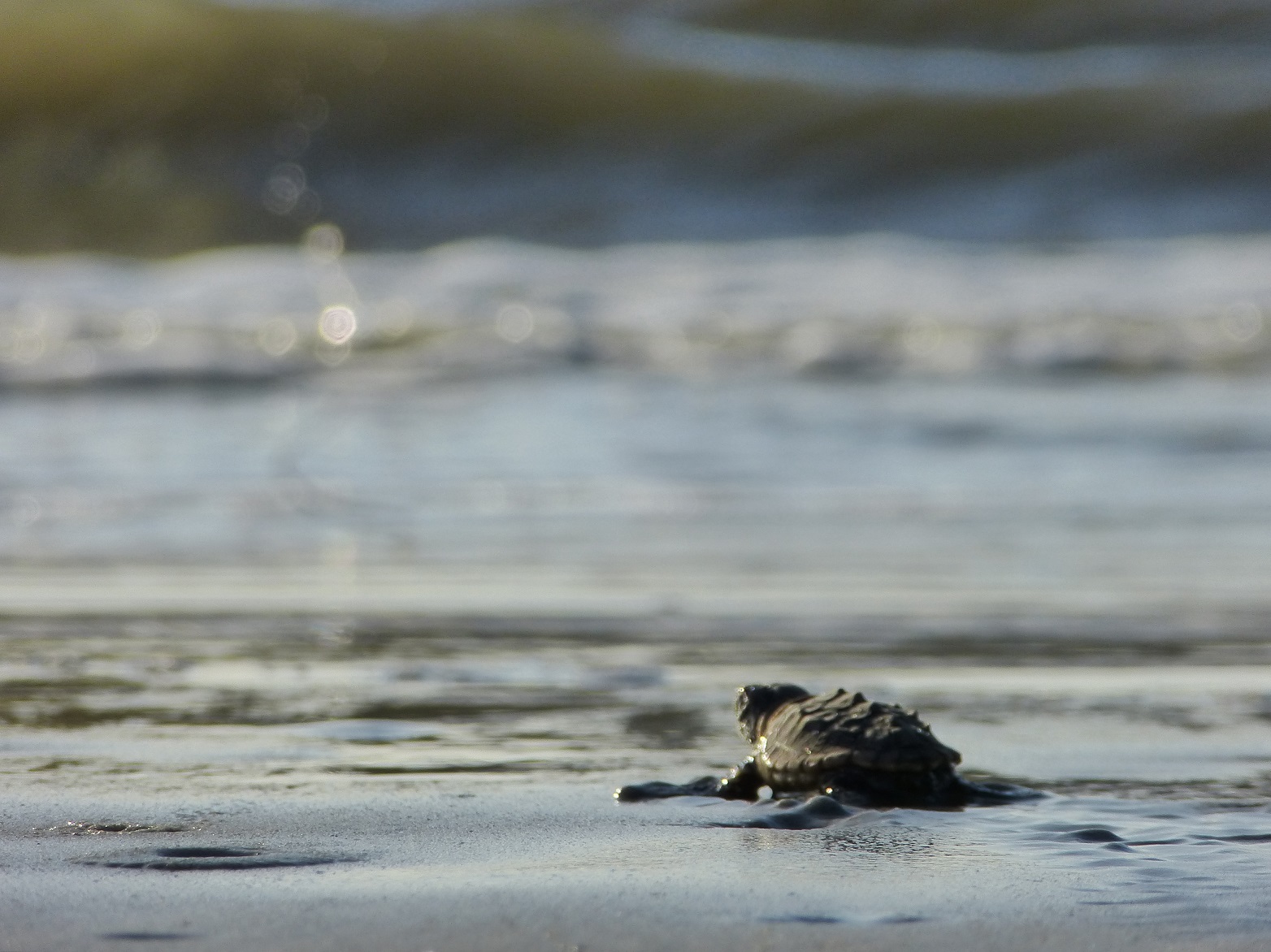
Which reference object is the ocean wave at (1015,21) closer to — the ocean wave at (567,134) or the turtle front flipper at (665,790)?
the ocean wave at (567,134)

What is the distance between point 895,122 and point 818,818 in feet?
57.3

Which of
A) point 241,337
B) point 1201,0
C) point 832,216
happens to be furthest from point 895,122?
point 241,337

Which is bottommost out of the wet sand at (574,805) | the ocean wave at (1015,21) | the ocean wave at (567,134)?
the wet sand at (574,805)

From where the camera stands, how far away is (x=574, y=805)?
2119 millimetres

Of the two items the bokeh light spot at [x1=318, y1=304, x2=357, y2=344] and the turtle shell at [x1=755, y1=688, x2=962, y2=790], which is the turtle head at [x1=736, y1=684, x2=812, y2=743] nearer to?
the turtle shell at [x1=755, y1=688, x2=962, y2=790]

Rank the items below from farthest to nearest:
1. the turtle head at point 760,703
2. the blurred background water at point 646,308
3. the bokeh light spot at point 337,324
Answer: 1. the bokeh light spot at point 337,324
2. the blurred background water at point 646,308
3. the turtle head at point 760,703

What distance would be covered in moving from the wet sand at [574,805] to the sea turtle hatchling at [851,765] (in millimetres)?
50

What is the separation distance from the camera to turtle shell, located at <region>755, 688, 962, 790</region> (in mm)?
2055

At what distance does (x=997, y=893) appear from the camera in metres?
1.67

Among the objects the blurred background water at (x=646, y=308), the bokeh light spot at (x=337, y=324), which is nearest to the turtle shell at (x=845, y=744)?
the blurred background water at (x=646, y=308)

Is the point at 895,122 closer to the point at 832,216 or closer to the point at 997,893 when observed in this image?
the point at 832,216

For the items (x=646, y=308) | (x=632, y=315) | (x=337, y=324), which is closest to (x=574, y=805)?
(x=632, y=315)

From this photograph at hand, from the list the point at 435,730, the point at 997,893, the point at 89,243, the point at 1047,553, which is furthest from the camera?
the point at 89,243

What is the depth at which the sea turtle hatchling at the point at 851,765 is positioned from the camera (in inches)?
81.0
